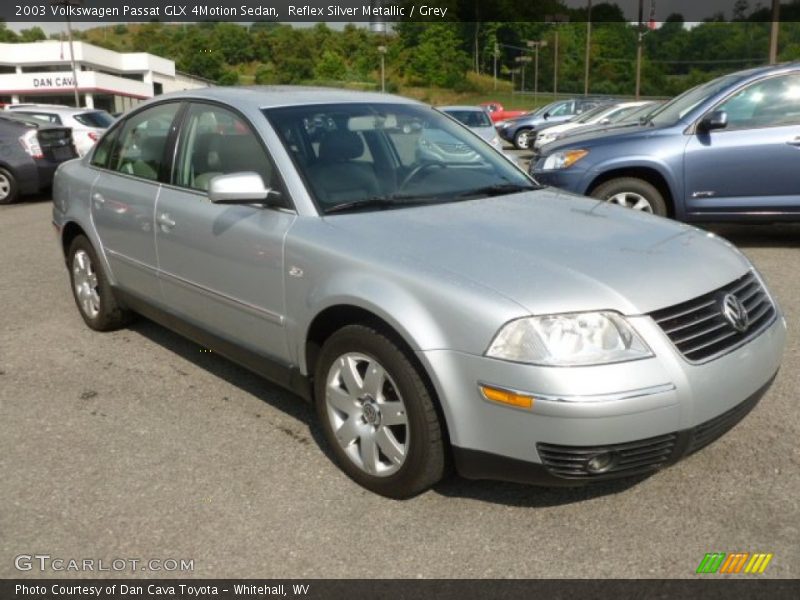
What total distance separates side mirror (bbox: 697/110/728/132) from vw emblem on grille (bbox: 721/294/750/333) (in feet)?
14.4

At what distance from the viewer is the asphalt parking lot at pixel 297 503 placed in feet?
8.79

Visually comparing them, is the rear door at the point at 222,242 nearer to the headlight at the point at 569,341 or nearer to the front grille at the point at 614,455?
the headlight at the point at 569,341

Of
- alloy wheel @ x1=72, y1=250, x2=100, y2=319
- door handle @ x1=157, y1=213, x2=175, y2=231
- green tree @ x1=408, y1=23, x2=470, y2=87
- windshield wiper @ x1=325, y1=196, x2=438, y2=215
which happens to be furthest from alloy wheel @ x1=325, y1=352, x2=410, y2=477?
green tree @ x1=408, y1=23, x2=470, y2=87

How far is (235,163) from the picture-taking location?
380cm

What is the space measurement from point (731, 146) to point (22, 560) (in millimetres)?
6415

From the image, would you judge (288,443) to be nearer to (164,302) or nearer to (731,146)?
(164,302)

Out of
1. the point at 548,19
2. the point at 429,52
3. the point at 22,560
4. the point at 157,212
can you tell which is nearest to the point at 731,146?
the point at 157,212

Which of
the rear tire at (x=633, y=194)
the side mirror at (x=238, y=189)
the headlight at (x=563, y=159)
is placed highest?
the side mirror at (x=238, y=189)

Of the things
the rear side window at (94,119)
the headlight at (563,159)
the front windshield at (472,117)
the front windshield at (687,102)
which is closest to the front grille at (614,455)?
the headlight at (563,159)

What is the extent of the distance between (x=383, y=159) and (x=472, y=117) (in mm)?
13732

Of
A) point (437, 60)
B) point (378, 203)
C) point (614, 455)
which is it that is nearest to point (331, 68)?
point (437, 60)

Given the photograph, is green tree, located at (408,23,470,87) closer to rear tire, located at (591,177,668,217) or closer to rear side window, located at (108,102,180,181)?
rear tire, located at (591,177,668,217)

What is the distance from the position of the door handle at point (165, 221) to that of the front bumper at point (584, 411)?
6.36 feet

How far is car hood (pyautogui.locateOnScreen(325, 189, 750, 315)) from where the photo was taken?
2.65 metres
